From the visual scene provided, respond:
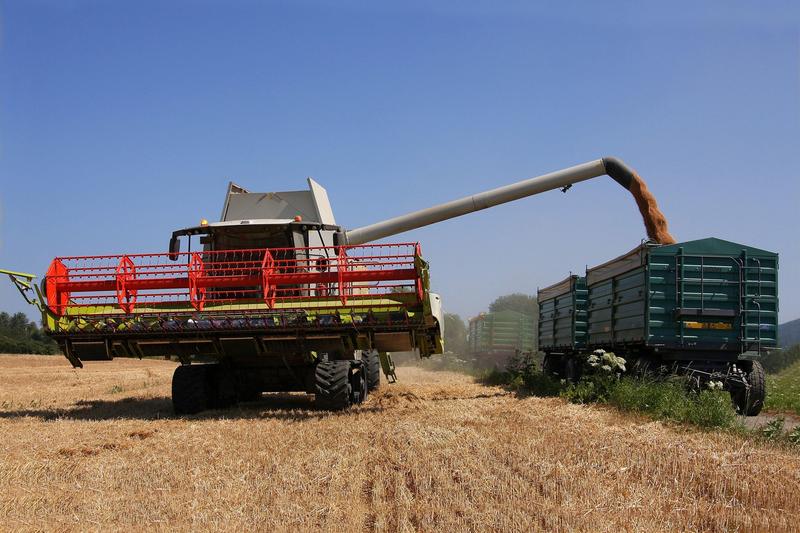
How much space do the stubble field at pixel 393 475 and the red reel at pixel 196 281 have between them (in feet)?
5.39

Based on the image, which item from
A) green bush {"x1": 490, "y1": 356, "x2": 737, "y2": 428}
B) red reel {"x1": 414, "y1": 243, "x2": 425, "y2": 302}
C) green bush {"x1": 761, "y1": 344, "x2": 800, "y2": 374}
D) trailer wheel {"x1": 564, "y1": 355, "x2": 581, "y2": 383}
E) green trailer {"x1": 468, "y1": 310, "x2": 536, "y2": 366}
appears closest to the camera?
green bush {"x1": 490, "y1": 356, "x2": 737, "y2": 428}

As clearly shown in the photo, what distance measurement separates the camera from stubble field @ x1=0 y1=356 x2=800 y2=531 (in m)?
5.04

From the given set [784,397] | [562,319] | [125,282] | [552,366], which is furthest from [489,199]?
[125,282]

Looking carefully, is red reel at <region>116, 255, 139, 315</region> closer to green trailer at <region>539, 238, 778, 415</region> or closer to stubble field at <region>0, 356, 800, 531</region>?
stubble field at <region>0, 356, 800, 531</region>

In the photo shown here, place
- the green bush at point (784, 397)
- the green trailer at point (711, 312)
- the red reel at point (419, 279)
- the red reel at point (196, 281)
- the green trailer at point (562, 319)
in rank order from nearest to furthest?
the red reel at point (419, 279) < the red reel at point (196, 281) < the green trailer at point (711, 312) < the green bush at point (784, 397) < the green trailer at point (562, 319)

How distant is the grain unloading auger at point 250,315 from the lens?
10.4 m

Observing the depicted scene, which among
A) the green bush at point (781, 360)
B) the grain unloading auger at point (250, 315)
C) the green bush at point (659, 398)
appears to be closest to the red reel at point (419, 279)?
the grain unloading auger at point (250, 315)

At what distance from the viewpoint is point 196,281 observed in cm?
1077

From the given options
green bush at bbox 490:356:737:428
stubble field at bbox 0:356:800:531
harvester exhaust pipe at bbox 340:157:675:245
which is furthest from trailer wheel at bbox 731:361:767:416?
harvester exhaust pipe at bbox 340:157:675:245

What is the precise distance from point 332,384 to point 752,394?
669 centimetres

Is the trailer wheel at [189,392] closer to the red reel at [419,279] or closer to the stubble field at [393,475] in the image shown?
the stubble field at [393,475]

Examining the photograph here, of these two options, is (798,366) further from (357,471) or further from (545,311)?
(357,471)

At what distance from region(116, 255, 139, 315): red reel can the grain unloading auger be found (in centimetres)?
1

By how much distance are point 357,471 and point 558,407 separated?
571cm
